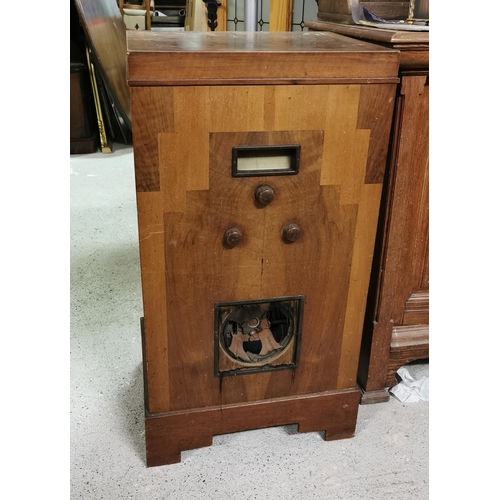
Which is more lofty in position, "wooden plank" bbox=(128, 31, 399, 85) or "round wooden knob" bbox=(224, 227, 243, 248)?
"wooden plank" bbox=(128, 31, 399, 85)

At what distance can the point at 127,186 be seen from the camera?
3.24m

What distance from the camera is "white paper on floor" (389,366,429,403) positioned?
1.67m

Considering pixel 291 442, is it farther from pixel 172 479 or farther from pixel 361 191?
pixel 361 191

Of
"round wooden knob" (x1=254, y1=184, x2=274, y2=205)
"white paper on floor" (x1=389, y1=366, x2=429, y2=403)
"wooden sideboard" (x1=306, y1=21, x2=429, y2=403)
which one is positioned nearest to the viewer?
"round wooden knob" (x1=254, y1=184, x2=274, y2=205)

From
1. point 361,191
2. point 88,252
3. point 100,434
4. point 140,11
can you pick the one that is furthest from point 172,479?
point 140,11

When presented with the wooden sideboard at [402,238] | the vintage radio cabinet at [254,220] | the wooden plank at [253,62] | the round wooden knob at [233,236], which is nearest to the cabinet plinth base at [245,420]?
the vintage radio cabinet at [254,220]

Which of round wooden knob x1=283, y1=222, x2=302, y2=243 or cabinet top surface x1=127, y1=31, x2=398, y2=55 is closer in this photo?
cabinet top surface x1=127, y1=31, x2=398, y2=55

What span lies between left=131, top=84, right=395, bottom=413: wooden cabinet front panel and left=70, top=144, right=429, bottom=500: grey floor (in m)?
0.16

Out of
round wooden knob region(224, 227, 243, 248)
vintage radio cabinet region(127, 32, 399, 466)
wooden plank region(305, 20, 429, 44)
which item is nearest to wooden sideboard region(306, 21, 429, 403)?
wooden plank region(305, 20, 429, 44)

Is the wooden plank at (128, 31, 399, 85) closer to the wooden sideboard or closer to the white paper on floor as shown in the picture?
the wooden sideboard

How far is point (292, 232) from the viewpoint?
124 centimetres

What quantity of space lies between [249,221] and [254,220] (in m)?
0.01

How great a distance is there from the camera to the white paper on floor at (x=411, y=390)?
167cm

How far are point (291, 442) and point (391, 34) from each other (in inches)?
41.2
